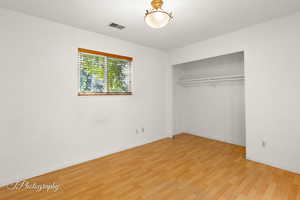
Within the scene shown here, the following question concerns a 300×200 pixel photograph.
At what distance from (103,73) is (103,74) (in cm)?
2

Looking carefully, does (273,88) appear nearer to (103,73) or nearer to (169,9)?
(169,9)

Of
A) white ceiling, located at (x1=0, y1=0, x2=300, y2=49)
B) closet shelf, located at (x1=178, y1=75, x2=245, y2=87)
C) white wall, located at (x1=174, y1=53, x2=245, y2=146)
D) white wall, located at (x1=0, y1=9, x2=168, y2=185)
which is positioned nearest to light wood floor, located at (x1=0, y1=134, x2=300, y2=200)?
white wall, located at (x1=0, y1=9, x2=168, y2=185)

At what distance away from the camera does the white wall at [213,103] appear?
11.7 ft

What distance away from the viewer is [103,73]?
121 inches

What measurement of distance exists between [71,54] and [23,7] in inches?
33.2

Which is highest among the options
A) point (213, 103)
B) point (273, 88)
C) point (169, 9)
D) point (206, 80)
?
point (169, 9)

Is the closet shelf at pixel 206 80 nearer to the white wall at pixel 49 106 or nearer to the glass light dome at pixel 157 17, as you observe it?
the white wall at pixel 49 106

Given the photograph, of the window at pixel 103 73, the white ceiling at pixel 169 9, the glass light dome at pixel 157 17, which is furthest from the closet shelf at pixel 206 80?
the glass light dome at pixel 157 17

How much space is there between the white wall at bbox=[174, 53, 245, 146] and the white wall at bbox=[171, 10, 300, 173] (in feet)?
2.66

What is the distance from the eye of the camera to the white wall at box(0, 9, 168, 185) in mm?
2090

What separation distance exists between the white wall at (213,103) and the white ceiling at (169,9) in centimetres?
119

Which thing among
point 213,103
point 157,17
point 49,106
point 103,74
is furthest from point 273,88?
point 49,106

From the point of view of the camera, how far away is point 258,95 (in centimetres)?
261

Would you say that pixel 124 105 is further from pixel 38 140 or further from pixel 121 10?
pixel 121 10
